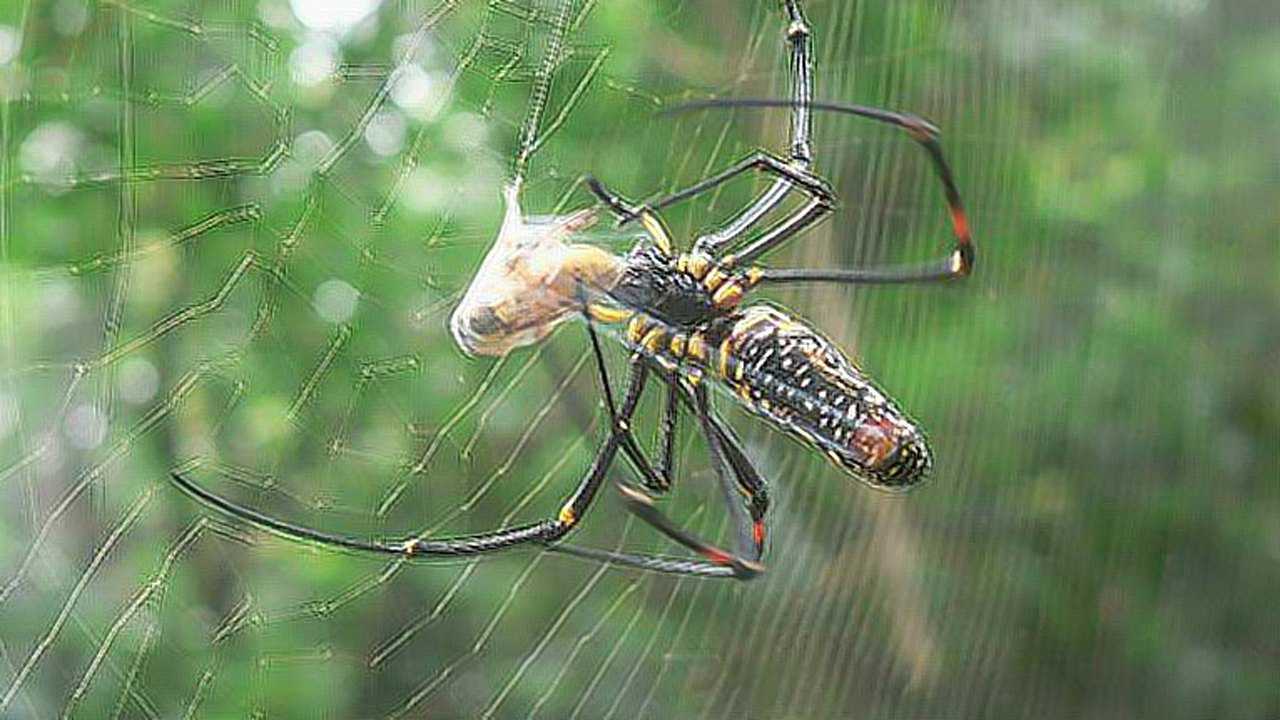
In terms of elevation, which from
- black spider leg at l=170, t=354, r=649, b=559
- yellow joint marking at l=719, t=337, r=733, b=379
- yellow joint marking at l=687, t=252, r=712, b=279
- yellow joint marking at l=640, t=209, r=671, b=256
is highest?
yellow joint marking at l=640, t=209, r=671, b=256

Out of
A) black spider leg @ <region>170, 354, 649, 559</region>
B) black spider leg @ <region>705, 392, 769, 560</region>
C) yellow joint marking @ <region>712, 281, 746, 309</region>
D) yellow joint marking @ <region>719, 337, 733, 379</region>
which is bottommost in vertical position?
A: black spider leg @ <region>170, 354, 649, 559</region>

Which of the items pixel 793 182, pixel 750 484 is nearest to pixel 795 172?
pixel 793 182

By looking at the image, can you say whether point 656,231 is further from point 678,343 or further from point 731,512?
point 731,512

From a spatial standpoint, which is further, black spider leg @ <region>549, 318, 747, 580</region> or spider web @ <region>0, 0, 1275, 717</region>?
black spider leg @ <region>549, 318, 747, 580</region>

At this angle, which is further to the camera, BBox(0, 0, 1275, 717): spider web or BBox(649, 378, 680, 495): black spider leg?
BBox(649, 378, 680, 495): black spider leg

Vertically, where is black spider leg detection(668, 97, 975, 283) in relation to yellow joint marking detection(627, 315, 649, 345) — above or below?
above
